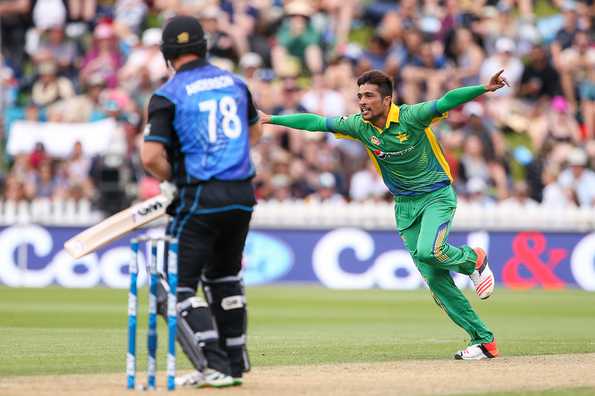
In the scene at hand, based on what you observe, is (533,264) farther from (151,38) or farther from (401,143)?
(401,143)

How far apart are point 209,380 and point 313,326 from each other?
633cm

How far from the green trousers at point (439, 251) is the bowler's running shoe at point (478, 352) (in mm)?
51

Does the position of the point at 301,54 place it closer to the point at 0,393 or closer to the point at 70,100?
the point at 70,100

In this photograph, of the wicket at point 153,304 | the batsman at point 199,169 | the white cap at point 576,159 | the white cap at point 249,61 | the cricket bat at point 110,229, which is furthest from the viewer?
the white cap at point 249,61

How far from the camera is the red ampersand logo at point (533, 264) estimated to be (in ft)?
73.6

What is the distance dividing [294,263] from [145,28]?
20.5 ft

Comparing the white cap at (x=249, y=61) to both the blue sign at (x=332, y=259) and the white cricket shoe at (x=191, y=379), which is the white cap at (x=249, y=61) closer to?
the blue sign at (x=332, y=259)

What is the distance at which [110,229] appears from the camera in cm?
830

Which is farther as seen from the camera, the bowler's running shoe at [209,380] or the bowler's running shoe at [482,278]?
the bowler's running shoe at [482,278]

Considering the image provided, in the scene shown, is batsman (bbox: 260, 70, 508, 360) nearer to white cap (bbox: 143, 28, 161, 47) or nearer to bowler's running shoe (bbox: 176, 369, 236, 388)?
bowler's running shoe (bbox: 176, 369, 236, 388)

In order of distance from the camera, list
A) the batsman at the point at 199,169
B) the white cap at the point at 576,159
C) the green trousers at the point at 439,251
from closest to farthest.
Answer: the batsman at the point at 199,169
the green trousers at the point at 439,251
the white cap at the point at 576,159

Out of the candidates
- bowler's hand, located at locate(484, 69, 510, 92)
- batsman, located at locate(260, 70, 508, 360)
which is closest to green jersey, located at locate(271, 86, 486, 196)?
batsman, located at locate(260, 70, 508, 360)

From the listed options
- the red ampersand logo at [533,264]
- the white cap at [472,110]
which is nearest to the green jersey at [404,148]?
the red ampersand logo at [533,264]

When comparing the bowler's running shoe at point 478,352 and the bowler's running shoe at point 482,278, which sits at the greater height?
the bowler's running shoe at point 482,278
